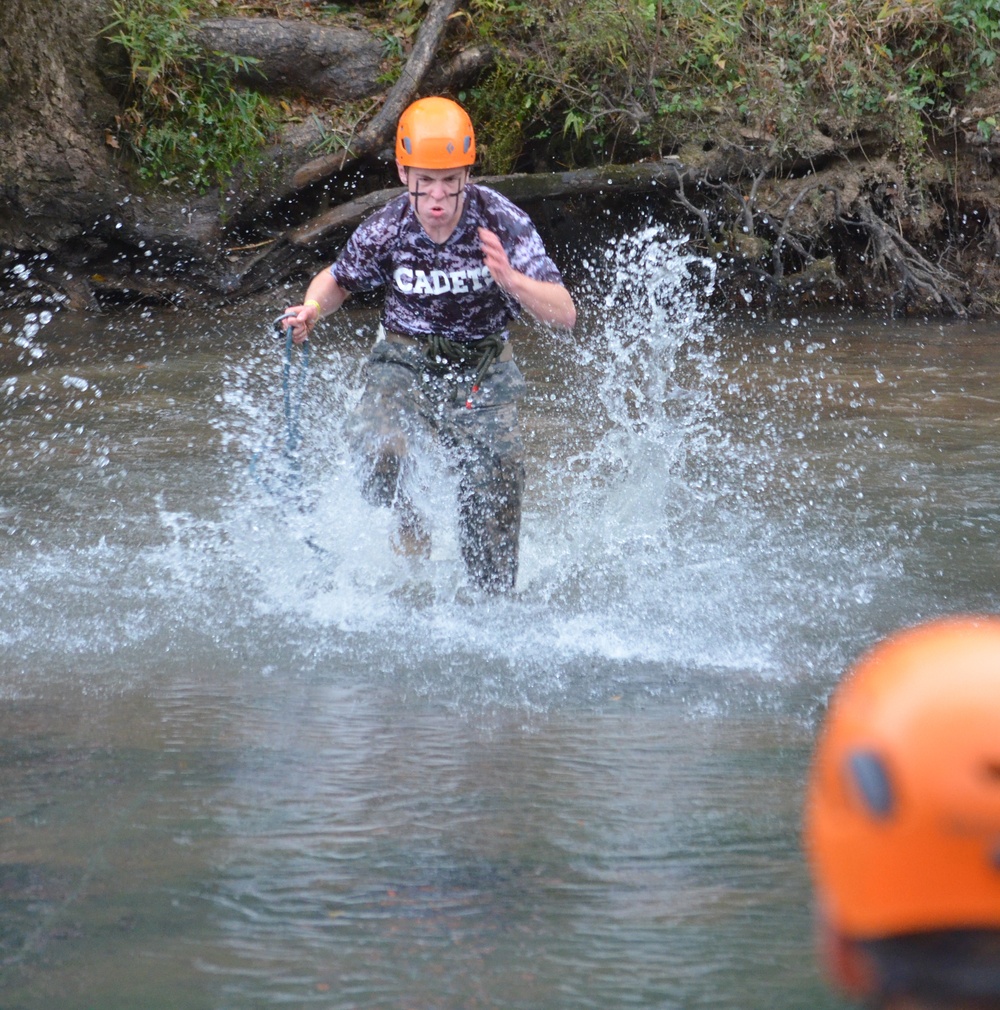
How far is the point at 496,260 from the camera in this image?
14.2 feet

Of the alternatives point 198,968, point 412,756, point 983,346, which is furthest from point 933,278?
point 198,968

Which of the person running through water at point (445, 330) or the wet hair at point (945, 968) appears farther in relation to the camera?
the person running through water at point (445, 330)

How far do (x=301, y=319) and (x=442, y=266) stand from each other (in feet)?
1.78

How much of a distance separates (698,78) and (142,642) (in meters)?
8.49

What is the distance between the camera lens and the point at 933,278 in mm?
A: 11078

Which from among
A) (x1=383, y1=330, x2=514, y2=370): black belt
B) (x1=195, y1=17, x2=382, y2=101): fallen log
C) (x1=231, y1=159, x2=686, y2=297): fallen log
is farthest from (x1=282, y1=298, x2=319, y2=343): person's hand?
(x1=195, y1=17, x2=382, y2=101): fallen log

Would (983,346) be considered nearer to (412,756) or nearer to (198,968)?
(412,756)

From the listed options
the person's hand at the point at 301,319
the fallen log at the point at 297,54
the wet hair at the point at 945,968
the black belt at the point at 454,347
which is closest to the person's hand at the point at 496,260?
the black belt at the point at 454,347

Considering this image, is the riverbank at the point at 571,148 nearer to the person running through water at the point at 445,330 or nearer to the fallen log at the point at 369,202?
the fallen log at the point at 369,202

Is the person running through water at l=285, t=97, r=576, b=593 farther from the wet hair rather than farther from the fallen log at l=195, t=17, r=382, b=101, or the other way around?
the fallen log at l=195, t=17, r=382, b=101

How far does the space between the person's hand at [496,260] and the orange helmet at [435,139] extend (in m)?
0.37

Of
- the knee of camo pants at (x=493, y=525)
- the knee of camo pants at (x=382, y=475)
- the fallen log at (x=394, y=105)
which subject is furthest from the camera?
the fallen log at (x=394, y=105)

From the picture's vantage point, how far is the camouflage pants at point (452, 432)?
16.0 ft

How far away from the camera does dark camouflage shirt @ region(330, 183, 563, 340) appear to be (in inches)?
184
